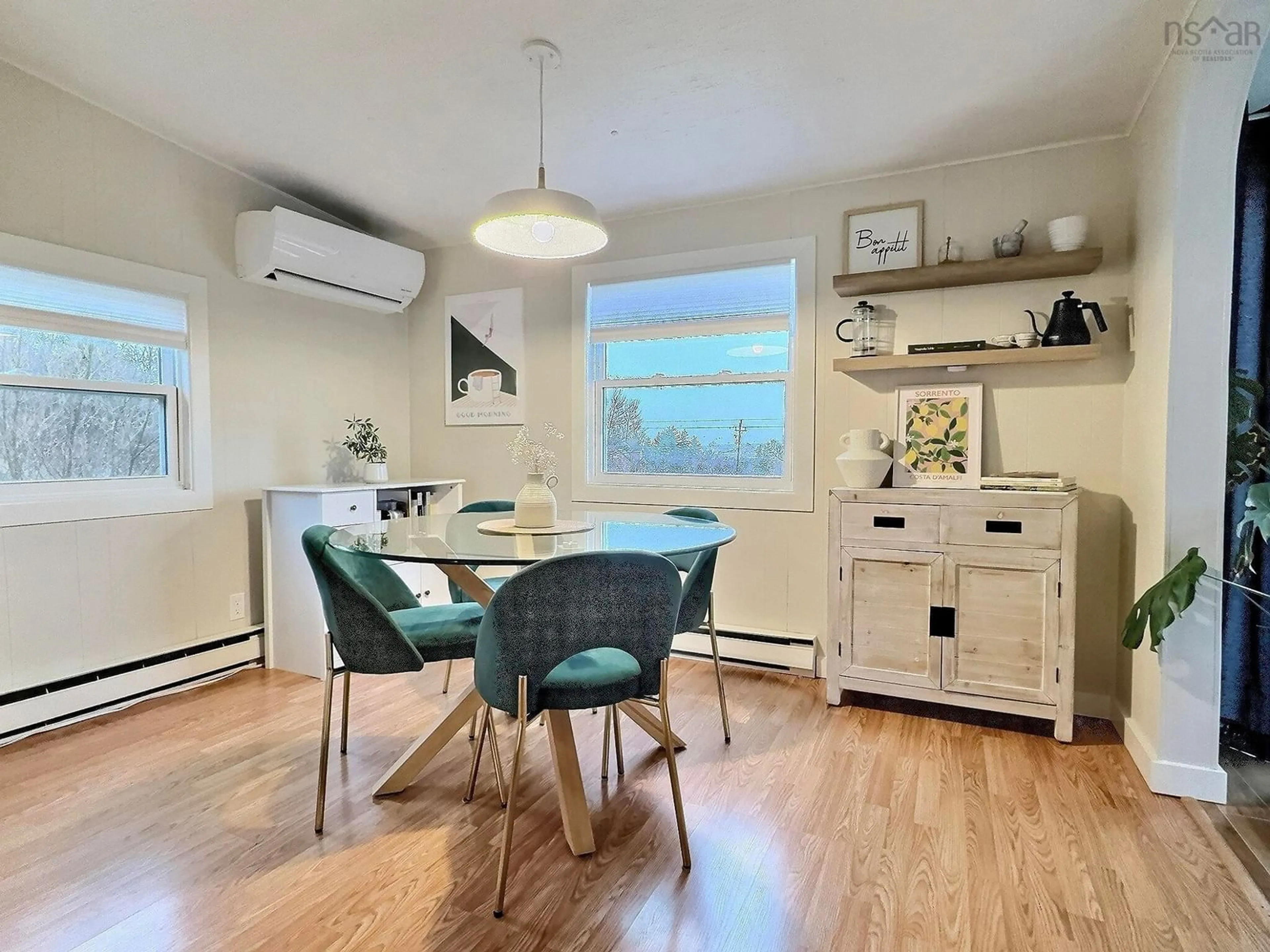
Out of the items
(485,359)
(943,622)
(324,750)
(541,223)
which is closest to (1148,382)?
(943,622)

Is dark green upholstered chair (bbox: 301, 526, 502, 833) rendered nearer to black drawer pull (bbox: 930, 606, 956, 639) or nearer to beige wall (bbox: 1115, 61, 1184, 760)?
black drawer pull (bbox: 930, 606, 956, 639)

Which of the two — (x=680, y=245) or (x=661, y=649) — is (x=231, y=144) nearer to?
(x=680, y=245)

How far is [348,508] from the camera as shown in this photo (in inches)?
134

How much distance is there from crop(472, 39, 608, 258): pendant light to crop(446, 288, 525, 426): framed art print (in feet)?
5.77

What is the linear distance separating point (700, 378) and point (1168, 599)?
7.36ft

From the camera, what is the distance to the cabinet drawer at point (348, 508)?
3.27 meters

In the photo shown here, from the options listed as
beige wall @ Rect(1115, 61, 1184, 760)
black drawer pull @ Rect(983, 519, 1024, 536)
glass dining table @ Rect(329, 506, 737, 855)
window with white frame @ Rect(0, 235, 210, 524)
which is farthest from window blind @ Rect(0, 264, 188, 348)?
beige wall @ Rect(1115, 61, 1184, 760)

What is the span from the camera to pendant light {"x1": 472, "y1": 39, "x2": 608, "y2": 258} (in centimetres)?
193

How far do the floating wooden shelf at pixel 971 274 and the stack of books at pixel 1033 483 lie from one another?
84cm

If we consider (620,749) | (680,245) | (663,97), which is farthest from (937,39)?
(620,749)

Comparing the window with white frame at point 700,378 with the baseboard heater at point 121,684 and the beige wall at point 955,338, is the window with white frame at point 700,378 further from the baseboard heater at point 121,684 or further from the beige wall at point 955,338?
the baseboard heater at point 121,684

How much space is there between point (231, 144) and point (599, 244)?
2.01 meters

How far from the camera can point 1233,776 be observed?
2285mm

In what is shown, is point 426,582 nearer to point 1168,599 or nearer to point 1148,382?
point 1168,599
